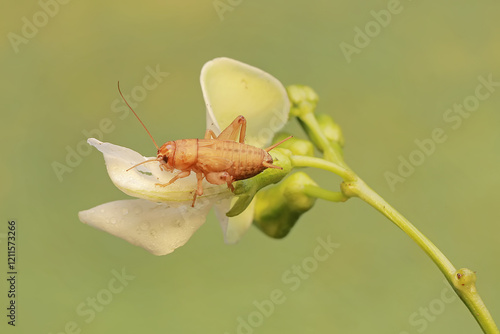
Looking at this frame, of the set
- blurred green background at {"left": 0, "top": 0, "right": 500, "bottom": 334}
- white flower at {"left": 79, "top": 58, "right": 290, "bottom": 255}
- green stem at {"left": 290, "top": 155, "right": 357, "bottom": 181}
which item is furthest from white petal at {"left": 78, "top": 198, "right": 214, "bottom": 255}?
blurred green background at {"left": 0, "top": 0, "right": 500, "bottom": 334}

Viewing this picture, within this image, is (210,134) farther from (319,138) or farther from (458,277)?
(458,277)

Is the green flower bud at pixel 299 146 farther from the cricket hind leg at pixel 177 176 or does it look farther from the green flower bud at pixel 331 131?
the cricket hind leg at pixel 177 176

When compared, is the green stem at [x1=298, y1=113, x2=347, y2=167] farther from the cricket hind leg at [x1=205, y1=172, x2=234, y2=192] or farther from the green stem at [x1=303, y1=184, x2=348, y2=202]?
the cricket hind leg at [x1=205, y1=172, x2=234, y2=192]

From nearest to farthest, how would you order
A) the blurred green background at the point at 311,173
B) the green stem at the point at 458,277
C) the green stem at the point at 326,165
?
1. the green stem at the point at 458,277
2. the green stem at the point at 326,165
3. the blurred green background at the point at 311,173

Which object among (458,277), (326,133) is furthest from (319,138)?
(458,277)

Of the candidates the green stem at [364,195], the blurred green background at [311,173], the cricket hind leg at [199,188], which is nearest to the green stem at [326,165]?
the green stem at [364,195]

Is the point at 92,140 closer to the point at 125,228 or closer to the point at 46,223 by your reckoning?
the point at 125,228

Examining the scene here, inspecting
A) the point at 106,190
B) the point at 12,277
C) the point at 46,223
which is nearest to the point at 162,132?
the point at 106,190
